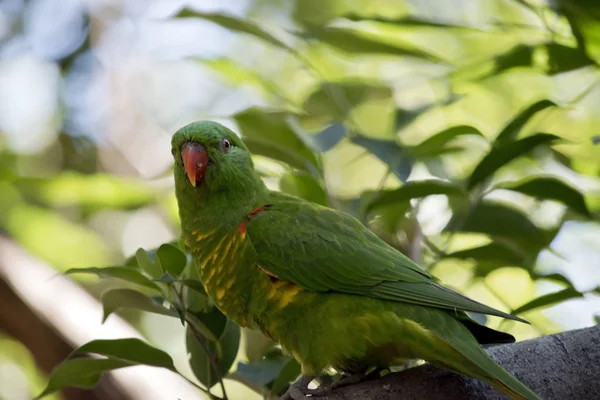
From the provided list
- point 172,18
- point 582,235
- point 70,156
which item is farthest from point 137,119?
point 582,235

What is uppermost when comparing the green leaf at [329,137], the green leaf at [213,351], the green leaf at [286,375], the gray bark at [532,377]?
the green leaf at [329,137]

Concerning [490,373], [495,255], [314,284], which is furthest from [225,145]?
[490,373]

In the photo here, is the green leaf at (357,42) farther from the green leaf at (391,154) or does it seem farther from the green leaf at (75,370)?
the green leaf at (75,370)

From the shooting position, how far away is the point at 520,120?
6.13 feet

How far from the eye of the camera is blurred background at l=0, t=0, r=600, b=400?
2.02 meters

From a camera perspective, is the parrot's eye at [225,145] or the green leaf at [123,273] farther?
the parrot's eye at [225,145]

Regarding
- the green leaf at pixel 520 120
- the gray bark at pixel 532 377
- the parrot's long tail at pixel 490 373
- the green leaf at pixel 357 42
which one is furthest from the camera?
the green leaf at pixel 357 42

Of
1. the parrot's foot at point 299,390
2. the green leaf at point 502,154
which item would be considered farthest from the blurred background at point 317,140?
the parrot's foot at point 299,390

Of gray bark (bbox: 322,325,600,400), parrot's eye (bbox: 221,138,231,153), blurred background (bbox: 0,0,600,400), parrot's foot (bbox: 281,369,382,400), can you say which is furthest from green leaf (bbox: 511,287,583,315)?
parrot's eye (bbox: 221,138,231,153)

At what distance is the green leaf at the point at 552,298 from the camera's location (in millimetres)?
1751

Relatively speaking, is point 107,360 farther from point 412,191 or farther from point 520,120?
point 520,120

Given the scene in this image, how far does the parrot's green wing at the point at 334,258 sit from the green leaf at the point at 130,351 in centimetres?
36

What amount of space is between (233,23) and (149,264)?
0.90 metres

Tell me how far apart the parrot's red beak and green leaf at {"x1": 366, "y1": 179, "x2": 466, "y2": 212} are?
0.50m
